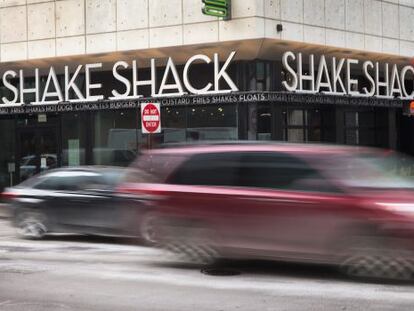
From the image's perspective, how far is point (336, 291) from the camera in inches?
338

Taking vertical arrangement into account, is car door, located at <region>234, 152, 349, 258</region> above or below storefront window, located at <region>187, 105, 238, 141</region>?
below

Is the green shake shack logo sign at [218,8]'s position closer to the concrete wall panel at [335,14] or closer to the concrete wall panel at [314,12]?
the concrete wall panel at [314,12]

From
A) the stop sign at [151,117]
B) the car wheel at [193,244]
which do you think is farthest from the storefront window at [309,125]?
the car wheel at [193,244]

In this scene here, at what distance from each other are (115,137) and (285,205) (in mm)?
15146

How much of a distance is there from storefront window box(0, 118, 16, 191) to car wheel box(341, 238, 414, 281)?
19616 millimetres

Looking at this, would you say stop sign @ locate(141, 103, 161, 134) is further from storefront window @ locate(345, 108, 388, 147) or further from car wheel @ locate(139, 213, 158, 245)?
storefront window @ locate(345, 108, 388, 147)

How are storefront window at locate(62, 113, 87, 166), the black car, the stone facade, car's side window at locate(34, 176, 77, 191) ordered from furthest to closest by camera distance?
1. storefront window at locate(62, 113, 87, 166)
2. the stone facade
3. car's side window at locate(34, 176, 77, 191)
4. the black car

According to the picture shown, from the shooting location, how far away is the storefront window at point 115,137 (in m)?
23.4

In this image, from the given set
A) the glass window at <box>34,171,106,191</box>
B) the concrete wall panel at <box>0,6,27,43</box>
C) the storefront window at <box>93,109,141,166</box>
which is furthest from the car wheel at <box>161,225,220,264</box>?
the concrete wall panel at <box>0,6,27,43</box>

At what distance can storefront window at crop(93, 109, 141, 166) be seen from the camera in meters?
23.4

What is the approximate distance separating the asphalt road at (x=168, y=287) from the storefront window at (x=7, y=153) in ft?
49.1

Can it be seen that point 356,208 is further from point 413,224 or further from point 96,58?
point 96,58

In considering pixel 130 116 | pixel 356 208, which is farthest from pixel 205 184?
pixel 130 116

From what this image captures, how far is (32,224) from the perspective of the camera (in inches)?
574
